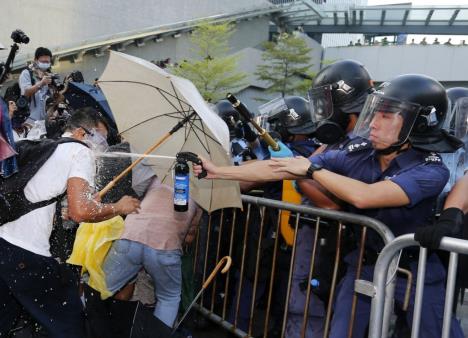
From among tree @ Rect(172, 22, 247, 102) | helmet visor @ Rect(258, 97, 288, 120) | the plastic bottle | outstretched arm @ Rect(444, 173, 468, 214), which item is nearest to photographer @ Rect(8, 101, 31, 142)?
helmet visor @ Rect(258, 97, 288, 120)

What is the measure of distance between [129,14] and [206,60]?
18.0ft

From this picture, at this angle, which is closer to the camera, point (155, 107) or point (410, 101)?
point (410, 101)

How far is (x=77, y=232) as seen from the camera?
145 inches

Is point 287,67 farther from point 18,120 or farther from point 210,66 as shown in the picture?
point 18,120

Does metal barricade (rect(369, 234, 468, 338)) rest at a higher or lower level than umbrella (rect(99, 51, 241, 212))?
lower

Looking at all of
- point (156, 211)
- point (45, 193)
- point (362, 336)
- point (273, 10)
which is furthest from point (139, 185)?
point (273, 10)

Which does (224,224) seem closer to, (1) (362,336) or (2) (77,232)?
(2) (77,232)

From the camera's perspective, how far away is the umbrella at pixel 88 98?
4.54 m

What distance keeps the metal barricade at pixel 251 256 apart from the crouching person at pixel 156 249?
0.60 m

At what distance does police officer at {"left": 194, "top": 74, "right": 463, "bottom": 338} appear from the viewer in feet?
7.84

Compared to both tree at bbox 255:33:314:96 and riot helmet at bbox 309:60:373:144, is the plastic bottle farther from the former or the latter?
tree at bbox 255:33:314:96

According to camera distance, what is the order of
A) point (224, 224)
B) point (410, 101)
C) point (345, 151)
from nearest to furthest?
point (410, 101) → point (345, 151) → point (224, 224)

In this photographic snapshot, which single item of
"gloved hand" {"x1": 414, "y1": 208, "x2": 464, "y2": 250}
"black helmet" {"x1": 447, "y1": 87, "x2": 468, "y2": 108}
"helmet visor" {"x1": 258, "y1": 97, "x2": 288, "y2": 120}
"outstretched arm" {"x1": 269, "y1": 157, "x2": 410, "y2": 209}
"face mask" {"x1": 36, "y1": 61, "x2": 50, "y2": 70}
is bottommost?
"gloved hand" {"x1": 414, "y1": 208, "x2": 464, "y2": 250}

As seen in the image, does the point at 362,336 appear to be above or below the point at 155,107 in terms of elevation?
below
